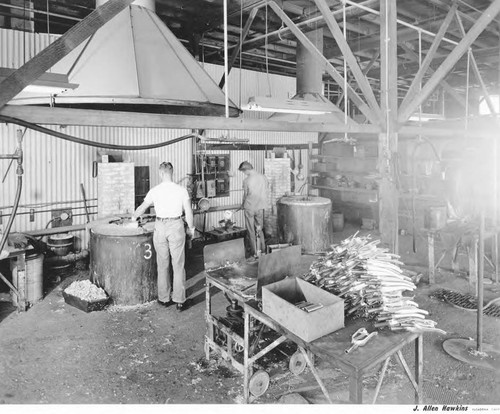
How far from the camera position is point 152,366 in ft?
15.5

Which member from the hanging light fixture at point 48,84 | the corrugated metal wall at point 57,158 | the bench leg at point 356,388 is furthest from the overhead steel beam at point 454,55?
the hanging light fixture at point 48,84

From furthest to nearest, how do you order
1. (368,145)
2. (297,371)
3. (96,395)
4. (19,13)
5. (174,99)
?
(368,145) < (19,13) < (174,99) < (297,371) < (96,395)

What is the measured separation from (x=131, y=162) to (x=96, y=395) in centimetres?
571

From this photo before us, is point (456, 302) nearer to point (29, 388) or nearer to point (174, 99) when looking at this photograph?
point (174, 99)

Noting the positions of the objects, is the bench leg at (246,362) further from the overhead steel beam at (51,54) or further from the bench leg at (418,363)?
the overhead steel beam at (51,54)

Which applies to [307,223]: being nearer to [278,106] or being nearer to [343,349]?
[278,106]

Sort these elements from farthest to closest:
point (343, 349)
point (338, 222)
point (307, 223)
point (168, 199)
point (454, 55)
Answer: point (338, 222) < point (307, 223) < point (168, 199) < point (454, 55) < point (343, 349)

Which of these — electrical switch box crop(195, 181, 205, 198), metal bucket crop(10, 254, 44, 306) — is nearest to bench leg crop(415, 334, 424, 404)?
metal bucket crop(10, 254, 44, 306)

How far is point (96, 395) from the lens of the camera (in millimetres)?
4172

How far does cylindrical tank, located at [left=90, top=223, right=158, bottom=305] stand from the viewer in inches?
251

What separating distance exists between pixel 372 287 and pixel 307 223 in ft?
19.5

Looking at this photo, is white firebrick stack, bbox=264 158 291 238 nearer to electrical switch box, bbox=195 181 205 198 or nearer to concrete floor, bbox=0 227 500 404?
electrical switch box, bbox=195 181 205 198

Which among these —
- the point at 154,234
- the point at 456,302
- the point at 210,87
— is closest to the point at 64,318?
the point at 154,234

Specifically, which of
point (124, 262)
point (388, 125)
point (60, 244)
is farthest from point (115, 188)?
point (388, 125)
